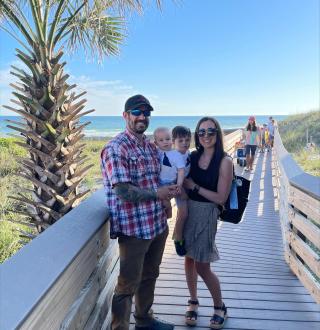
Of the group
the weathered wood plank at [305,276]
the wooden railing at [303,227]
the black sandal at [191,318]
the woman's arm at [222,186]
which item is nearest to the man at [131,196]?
the woman's arm at [222,186]

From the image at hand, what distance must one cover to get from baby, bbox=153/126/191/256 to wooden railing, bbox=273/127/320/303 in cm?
113

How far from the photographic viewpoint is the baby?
9.04ft

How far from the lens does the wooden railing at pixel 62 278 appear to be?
1.11 metres

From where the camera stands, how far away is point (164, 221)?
2646 mm

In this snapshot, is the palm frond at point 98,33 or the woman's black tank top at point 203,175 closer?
the woman's black tank top at point 203,175

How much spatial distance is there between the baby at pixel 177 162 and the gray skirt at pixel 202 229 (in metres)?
0.06

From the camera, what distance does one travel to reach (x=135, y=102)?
2.43 metres

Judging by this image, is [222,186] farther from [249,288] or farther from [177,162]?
[249,288]

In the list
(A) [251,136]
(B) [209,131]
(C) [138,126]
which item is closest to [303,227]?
(B) [209,131]

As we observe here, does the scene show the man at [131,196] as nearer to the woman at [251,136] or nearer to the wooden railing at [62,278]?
the wooden railing at [62,278]

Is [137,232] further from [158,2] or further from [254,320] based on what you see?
[158,2]

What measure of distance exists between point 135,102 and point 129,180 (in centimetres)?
55

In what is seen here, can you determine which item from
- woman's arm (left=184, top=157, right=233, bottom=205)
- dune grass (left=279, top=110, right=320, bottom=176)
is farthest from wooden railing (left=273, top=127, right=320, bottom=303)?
dune grass (left=279, top=110, right=320, bottom=176)

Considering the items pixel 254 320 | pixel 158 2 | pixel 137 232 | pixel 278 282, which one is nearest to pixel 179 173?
pixel 137 232
